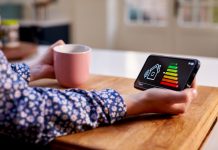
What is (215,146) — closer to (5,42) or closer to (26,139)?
(26,139)

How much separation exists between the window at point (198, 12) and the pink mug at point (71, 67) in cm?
305

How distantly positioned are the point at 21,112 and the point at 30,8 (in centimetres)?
409

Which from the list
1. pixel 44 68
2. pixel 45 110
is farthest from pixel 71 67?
pixel 45 110

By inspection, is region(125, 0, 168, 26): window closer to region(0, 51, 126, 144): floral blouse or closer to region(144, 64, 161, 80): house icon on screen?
region(144, 64, 161, 80): house icon on screen

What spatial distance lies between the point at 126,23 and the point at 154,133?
3513 mm

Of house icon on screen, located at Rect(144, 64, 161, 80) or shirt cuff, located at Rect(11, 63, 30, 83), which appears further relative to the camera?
shirt cuff, located at Rect(11, 63, 30, 83)

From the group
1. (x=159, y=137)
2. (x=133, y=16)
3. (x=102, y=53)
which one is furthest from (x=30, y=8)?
(x=159, y=137)

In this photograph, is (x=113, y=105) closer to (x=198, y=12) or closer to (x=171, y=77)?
(x=171, y=77)

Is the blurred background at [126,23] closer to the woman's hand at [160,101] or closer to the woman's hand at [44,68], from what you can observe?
the woman's hand at [44,68]

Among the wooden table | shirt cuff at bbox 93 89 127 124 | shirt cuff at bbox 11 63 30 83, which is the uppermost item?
shirt cuff at bbox 11 63 30 83

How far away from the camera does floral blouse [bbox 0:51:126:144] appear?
0.69 meters

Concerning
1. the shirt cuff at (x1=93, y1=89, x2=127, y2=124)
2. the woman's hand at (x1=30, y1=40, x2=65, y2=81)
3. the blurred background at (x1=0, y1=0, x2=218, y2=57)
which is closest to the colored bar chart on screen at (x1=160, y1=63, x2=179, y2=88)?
the shirt cuff at (x1=93, y1=89, x2=127, y2=124)

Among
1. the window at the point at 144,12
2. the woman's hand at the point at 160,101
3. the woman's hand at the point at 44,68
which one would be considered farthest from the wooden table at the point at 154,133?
the window at the point at 144,12

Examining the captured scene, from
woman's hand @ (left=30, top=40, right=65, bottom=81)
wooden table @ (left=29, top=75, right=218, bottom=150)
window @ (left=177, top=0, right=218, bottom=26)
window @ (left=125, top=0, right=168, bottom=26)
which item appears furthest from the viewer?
window @ (left=125, top=0, right=168, bottom=26)
